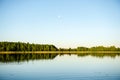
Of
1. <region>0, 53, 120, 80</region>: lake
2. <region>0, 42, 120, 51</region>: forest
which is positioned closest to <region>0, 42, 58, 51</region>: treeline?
<region>0, 42, 120, 51</region>: forest

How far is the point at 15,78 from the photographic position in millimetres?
24281

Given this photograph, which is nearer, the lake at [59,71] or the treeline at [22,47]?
the lake at [59,71]

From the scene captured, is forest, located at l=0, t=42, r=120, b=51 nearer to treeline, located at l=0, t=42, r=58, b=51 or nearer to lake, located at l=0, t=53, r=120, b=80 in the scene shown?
treeline, located at l=0, t=42, r=58, b=51

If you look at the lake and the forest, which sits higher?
the forest

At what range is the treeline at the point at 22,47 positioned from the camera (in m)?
114

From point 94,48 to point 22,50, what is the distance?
53549mm

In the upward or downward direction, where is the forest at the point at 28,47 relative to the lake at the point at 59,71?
upward

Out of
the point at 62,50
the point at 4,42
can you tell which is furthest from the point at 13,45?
the point at 62,50

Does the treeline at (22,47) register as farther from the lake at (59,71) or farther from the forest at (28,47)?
the lake at (59,71)

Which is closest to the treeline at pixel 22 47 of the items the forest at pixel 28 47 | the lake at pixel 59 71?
the forest at pixel 28 47

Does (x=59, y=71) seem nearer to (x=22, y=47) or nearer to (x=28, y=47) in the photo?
(x=22, y=47)

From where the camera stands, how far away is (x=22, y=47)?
399 feet

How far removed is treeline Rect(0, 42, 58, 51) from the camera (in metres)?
114

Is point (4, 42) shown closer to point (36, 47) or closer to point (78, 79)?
point (36, 47)
